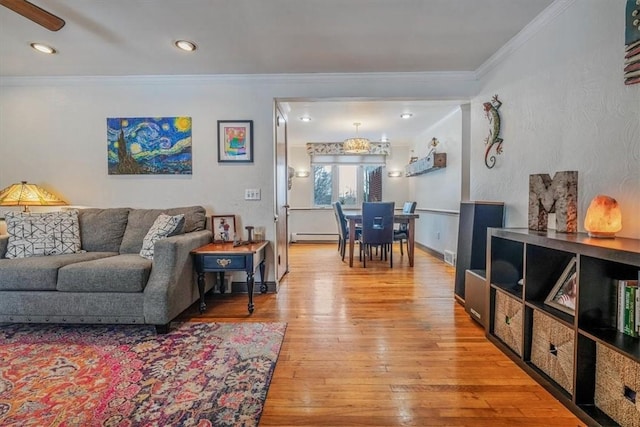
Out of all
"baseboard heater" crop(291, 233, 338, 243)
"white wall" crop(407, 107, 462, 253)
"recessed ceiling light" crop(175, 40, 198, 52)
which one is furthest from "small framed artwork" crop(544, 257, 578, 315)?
"baseboard heater" crop(291, 233, 338, 243)

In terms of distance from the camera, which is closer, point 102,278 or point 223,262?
point 102,278

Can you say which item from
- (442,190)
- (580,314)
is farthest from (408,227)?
(580,314)

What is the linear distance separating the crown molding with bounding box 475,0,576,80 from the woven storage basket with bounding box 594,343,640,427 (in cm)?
202

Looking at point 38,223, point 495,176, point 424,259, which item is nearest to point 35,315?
point 38,223

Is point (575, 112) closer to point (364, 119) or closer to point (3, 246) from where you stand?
point (364, 119)

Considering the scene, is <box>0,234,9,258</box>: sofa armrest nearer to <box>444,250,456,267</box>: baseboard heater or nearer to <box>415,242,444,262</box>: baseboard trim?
<box>444,250,456,267</box>: baseboard heater

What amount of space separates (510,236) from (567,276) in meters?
0.36

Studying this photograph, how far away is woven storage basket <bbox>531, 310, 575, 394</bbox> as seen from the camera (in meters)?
1.42

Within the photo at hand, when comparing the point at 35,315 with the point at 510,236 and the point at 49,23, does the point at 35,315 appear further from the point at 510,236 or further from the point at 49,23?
the point at 510,236

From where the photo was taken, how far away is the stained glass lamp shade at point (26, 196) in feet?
9.12

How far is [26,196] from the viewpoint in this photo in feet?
9.28

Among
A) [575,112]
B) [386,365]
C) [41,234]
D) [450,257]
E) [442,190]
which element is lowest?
[386,365]

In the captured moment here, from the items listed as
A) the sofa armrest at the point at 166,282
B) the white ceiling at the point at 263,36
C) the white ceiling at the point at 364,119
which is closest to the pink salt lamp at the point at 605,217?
the white ceiling at the point at 263,36

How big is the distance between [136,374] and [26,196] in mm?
2334
